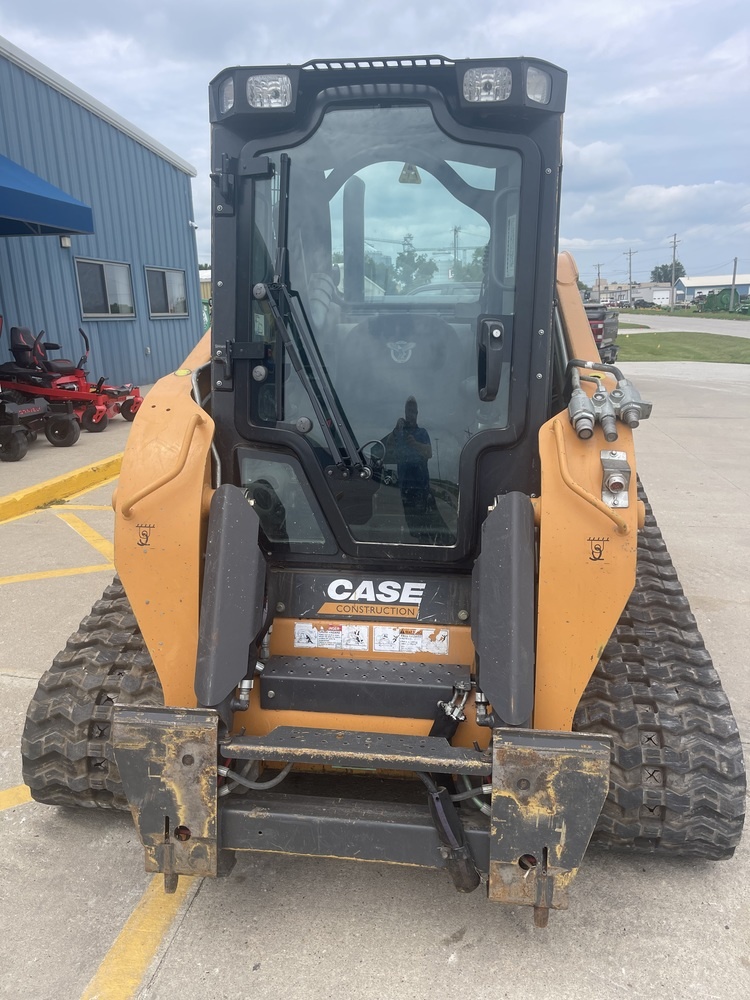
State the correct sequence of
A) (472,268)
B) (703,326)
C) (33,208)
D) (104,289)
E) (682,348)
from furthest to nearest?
(703,326), (682,348), (104,289), (33,208), (472,268)

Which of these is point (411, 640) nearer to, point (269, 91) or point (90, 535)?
point (269, 91)

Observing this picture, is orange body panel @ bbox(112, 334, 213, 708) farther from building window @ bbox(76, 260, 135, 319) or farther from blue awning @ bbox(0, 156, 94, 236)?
building window @ bbox(76, 260, 135, 319)

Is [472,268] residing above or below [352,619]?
above

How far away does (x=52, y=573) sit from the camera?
224 inches

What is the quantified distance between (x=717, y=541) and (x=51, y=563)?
533 centimetres

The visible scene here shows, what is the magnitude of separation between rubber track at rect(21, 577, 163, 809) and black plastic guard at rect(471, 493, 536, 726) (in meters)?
1.25

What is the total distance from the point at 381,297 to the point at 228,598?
122cm

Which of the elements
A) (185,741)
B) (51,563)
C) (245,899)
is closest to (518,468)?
(185,741)

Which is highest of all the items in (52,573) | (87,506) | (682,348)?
(52,573)

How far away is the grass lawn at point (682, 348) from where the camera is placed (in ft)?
84.8

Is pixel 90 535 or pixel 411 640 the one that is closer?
pixel 411 640

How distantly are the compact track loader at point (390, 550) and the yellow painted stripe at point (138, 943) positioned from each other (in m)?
0.22

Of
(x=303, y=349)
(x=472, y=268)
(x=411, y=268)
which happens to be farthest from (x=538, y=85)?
(x=303, y=349)

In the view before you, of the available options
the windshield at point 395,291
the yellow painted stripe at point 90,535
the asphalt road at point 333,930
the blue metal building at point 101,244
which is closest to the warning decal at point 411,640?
the windshield at point 395,291
